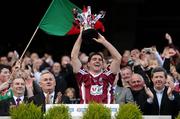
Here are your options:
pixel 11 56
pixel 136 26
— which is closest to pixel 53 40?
pixel 136 26

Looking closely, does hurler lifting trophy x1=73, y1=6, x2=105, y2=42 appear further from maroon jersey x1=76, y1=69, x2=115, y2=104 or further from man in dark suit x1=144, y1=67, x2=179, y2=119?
man in dark suit x1=144, y1=67, x2=179, y2=119

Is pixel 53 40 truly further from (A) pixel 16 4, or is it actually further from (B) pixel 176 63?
(B) pixel 176 63

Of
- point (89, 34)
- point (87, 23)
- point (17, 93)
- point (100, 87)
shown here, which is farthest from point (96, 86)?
point (17, 93)

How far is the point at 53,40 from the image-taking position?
2603 cm

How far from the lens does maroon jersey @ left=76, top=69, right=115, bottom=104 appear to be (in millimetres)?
12195

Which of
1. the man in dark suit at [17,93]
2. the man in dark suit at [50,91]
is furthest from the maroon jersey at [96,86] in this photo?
the man in dark suit at [17,93]

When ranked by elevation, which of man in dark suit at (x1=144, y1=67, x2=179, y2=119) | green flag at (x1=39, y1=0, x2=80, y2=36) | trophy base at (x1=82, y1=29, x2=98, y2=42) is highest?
green flag at (x1=39, y1=0, x2=80, y2=36)

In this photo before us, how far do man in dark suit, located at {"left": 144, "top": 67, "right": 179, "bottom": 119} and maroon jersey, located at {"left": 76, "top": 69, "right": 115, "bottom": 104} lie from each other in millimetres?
656

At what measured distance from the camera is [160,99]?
12641 mm

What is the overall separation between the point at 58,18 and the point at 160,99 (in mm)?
3195

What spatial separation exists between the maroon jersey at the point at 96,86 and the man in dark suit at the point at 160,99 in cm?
66

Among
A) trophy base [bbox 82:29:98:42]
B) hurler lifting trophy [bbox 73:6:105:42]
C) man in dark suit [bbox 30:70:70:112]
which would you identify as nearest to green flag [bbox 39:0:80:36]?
hurler lifting trophy [bbox 73:6:105:42]

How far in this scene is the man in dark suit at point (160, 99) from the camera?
12.5 m

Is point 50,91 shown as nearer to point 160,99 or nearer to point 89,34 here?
point 89,34
